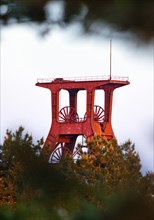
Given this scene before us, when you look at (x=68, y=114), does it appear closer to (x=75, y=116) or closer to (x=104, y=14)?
(x=75, y=116)

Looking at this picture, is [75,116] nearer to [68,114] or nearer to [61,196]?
[68,114]

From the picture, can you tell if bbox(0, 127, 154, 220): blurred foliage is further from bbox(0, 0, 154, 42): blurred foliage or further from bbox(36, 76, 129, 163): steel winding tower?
bbox(36, 76, 129, 163): steel winding tower

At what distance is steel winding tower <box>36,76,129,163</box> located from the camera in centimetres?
4412

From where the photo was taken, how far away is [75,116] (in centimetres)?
4531

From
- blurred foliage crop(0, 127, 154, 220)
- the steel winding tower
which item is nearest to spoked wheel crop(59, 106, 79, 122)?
the steel winding tower

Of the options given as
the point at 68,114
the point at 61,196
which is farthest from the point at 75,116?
the point at 61,196


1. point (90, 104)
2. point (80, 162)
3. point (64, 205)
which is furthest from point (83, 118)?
point (64, 205)

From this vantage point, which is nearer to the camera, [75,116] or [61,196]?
[61,196]

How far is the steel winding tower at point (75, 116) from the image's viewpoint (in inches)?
1737

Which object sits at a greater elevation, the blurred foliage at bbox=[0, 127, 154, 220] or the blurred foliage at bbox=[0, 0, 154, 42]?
the blurred foliage at bbox=[0, 0, 154, 42]

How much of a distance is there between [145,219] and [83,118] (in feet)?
136

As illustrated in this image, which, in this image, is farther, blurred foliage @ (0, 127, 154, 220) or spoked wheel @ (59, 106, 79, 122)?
spoked wheel @ (59, 106, 79, 122)

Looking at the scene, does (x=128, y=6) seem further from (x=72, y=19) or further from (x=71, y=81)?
(x=71, y=81)

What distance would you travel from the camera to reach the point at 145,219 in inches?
149
